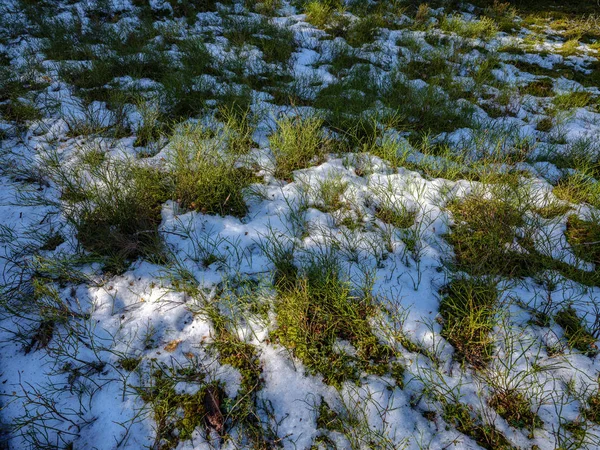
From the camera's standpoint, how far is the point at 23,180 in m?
2.81

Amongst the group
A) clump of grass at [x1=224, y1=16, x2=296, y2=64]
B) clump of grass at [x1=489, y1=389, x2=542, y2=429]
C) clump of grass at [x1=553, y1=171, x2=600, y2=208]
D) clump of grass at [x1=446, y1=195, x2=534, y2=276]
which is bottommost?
clump of grass at [x1=489, y1=389, x2=542, y2=429]

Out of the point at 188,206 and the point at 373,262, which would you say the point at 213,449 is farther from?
the point at 188,206

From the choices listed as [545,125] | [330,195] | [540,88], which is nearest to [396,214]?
[330,195]

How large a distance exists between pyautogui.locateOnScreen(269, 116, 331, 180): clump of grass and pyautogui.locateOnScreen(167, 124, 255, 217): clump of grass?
1.39ft

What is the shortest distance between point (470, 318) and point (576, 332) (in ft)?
2.08

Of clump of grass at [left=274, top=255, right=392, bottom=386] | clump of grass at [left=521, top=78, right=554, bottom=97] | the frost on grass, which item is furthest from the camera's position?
clump of grass at [left=521, top=78, right=554, bottom=97]

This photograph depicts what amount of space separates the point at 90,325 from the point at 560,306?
118 inches

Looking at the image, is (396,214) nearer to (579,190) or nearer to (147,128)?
(579,190)

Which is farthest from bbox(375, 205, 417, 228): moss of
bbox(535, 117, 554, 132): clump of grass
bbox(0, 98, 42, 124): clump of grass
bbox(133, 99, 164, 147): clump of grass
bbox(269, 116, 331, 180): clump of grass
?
bbox(0, 98, 42, 124): clump of grass

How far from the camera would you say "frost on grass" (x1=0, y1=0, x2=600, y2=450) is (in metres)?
1.54

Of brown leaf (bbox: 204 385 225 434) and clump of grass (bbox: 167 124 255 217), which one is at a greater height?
clump of grass (bbox: 167 124 255 217)

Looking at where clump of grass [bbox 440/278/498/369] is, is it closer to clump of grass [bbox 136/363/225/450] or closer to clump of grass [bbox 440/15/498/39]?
clump of grass [bbox 136/363/225/450]

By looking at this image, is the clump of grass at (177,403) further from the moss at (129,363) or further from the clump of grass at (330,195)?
the clump of grass at (330,195)

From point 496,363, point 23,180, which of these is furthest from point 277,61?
point 496,363
